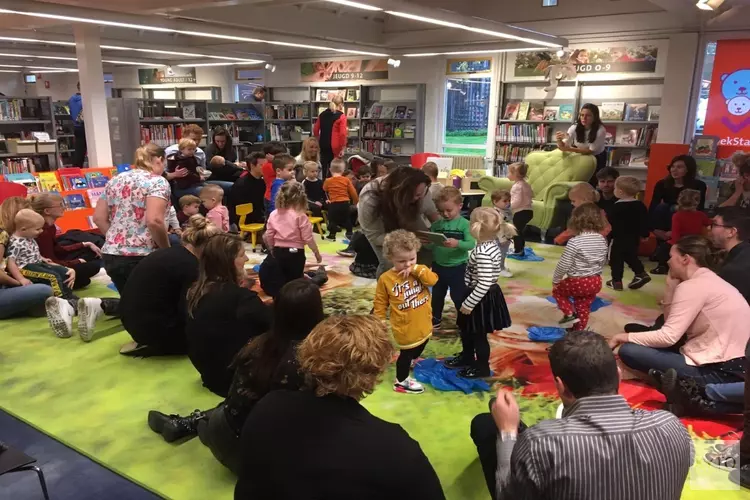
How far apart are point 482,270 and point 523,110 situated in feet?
27.4

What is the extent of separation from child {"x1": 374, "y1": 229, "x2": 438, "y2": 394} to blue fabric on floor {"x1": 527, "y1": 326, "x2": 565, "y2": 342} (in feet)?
4.96

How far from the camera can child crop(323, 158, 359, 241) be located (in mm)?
7824

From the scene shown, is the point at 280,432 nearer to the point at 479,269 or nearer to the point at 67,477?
the point at 67,477

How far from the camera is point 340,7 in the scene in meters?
12.8

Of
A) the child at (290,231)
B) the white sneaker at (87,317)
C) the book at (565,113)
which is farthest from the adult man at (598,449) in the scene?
the book at (565,113)

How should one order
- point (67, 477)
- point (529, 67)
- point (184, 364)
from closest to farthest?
point (67, 477) < point (184, 364) < point (529, 67)

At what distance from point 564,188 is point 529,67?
403cm

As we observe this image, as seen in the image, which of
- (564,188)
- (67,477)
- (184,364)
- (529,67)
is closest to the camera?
(67,477)

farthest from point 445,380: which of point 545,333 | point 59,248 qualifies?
point 59,248

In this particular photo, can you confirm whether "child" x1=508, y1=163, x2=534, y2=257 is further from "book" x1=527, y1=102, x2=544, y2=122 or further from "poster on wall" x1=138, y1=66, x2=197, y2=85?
"poster on wall" x1=138, y1=66, x2=197, y2=85

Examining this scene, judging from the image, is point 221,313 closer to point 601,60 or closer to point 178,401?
point 178,401

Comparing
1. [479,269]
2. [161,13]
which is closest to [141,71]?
[161,13]

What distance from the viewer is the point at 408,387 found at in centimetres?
376

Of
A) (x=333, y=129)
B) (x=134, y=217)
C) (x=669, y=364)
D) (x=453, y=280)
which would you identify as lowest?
(x=669, y=364)
